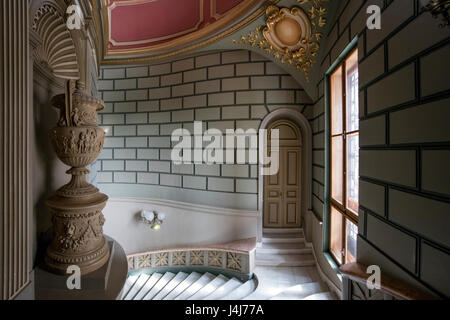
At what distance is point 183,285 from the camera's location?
12.7 ft

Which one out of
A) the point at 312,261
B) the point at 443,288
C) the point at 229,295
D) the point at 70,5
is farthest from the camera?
the point at 312,261

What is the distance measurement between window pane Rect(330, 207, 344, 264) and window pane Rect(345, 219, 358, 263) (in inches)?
11.4

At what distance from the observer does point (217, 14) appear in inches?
170

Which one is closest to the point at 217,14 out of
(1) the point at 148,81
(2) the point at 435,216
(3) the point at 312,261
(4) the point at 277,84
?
(4) the point at 277,84

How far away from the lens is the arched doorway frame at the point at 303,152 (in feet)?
14.1

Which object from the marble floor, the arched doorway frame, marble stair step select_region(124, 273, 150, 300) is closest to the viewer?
the marble floor

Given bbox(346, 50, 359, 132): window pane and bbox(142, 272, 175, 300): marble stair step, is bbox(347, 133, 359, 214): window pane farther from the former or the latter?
bbox(142, 272, 175, 300): marble stair step

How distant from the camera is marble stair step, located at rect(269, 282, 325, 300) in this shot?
3018 millimetres

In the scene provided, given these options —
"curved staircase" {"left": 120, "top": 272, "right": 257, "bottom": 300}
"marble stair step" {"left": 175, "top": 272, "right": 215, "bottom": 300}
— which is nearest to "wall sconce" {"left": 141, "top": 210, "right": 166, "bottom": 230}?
"curved staircase" {"left": 120, "top": 272, "right": 257, "bottom": 300}

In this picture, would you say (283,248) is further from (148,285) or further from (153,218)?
(153,218)

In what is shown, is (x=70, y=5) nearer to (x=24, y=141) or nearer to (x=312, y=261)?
(x=24, y=141)

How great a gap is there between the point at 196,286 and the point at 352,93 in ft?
14.1

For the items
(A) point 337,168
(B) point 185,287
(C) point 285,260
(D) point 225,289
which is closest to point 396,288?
(A) point 337,168

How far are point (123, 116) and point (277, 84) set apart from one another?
4.23 metres
